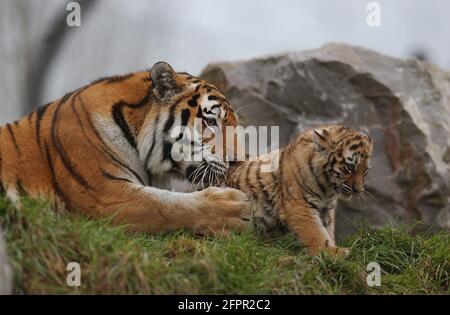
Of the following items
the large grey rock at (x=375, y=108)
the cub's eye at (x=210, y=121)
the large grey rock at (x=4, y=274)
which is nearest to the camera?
the large grey rock at (x=4, y=274)

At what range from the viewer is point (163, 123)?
→ 17.6ft

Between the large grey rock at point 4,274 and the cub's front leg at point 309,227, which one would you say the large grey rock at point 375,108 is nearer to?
the cub's front leg at point 309,227

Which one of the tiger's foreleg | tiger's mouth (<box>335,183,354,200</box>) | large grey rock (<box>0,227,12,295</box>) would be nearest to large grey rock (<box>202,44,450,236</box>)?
tiger's mouth (<box>335,183,354,200</box>)

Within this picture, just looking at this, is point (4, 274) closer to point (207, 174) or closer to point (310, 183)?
point (207, 174)

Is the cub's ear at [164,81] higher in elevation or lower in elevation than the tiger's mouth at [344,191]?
higher

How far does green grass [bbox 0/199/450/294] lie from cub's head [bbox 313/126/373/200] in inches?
20.9

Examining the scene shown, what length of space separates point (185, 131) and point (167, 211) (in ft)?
2.11

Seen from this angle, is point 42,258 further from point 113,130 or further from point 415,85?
point 415,85

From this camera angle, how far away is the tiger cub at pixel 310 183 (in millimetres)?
5145

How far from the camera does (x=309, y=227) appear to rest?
516cm

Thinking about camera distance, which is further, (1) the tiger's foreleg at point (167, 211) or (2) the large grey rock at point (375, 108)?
(2) the large grey rock at point (375, 108)

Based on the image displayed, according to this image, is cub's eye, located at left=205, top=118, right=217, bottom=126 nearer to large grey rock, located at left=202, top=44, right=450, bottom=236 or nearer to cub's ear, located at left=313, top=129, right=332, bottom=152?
cub's ear, located at left=313, top=129, right=332, bottom=152

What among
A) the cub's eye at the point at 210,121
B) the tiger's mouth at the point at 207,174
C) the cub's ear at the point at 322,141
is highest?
the cub's eye at the point at 210,121

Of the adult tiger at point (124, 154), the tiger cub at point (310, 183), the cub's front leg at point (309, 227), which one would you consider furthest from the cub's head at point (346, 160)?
the adult tiger at point (124, 154)
